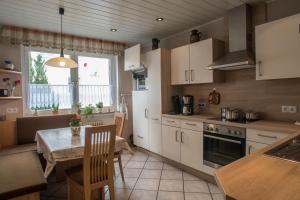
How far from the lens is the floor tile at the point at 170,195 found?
7.86 feet

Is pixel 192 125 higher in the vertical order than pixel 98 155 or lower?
higher

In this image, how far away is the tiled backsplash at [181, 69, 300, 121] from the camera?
243cm

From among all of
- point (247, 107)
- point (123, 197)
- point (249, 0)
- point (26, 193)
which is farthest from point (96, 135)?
point (249, 0)

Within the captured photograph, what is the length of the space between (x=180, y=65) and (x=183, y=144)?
1.35m

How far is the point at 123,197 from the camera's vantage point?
8.00 feet

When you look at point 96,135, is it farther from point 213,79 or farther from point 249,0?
point 249,0

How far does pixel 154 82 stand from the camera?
12.2 feet

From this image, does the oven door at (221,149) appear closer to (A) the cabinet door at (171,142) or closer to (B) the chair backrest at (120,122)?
(A) the cabinet door at (171,142)

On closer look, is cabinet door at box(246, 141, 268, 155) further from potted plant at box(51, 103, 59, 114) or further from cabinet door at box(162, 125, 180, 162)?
potted plant at box(51, 103, 59, 114)

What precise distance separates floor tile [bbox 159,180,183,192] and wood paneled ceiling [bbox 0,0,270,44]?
7.97ft

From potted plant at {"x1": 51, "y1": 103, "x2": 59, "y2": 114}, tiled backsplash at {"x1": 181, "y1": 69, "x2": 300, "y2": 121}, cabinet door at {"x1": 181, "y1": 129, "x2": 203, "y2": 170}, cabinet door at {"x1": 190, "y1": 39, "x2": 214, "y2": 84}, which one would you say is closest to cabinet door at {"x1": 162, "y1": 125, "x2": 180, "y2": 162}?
cabinet door at {"x1": 181, "y1": 129, "x2": 203, "y2": 170}

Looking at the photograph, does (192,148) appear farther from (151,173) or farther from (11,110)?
(11,110)

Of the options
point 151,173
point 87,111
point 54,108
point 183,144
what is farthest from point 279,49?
point 54,108

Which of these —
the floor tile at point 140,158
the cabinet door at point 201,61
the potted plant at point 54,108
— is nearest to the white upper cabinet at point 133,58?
the cabinet door at point 201,61
